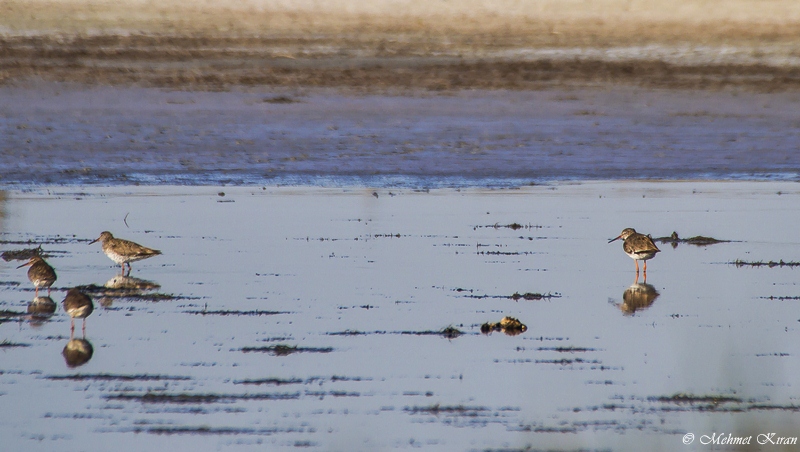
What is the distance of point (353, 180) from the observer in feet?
63.0

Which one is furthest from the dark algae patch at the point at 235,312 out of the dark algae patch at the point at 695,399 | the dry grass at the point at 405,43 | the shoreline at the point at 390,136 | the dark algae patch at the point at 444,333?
the dry grass at the point at 405,43

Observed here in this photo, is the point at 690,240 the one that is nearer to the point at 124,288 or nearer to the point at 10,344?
the point at 124,288

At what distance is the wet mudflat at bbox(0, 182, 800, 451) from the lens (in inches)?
310

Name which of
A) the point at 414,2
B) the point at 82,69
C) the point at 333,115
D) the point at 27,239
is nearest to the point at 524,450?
the point at 27,239

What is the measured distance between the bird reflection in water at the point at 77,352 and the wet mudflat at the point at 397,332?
3cm

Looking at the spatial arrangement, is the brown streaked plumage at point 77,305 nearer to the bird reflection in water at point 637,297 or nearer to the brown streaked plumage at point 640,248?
the bird reflection in water at point 637,297

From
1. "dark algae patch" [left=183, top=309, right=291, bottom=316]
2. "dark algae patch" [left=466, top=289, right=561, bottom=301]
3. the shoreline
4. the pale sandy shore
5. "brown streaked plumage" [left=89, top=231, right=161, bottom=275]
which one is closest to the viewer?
"dark algae patch" [left=183, top=309, right=291, bottom=316]

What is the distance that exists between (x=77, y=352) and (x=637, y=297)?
5.08 m

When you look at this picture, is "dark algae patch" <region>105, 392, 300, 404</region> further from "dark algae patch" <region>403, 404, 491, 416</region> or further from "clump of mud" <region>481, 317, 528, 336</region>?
"clump of mud" <region>481, 317, 528, 336</region>

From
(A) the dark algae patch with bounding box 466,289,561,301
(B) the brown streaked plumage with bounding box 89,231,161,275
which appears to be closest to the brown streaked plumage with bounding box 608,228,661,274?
(A) the dark algae patch with bounding box 466,289,561,301

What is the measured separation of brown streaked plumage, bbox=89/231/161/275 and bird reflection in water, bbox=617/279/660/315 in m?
4.87

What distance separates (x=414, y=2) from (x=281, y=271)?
26.3 m

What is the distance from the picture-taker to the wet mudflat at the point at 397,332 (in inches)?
310

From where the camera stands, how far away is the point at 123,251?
1245 cm
